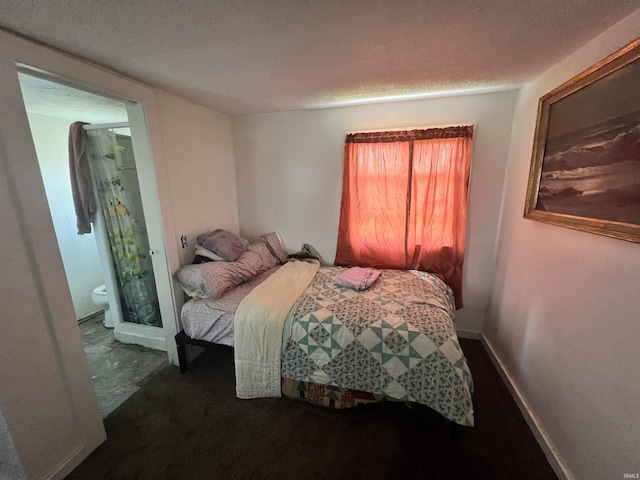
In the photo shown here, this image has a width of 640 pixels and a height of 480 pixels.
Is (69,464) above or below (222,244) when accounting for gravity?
below

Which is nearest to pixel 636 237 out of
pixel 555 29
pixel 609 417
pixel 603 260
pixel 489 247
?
pixel 603 260

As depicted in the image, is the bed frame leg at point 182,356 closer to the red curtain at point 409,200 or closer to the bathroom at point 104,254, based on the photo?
the bathroom at point 104,254

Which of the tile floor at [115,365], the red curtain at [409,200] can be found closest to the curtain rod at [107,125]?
the red curtain at [409,200]

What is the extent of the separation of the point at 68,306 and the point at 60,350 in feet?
0.76

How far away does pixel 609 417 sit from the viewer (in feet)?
3.62

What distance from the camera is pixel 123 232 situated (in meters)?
2.45

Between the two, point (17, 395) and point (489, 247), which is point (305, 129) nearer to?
point (489, 247)

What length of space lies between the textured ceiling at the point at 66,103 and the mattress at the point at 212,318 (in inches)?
68.7

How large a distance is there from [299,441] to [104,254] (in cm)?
247

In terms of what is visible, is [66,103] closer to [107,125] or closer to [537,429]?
[107,125]

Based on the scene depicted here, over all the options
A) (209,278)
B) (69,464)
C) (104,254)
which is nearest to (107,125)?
(104,254)

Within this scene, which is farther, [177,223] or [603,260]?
[177,223]

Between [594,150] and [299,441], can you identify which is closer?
[594,150]

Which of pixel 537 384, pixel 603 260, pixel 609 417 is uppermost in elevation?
pixel 603 260
